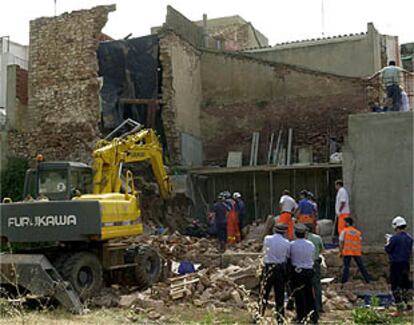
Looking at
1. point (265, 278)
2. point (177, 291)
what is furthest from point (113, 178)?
point (265, 278)

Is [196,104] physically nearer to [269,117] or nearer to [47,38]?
[269,117]

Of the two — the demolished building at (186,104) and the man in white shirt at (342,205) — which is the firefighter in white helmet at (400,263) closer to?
the man in white shirt at (342,205)

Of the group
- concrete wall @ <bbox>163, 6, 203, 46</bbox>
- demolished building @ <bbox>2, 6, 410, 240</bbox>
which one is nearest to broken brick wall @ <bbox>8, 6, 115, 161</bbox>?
demolished building @ <bbox>2, 6, 410, 240</bbox>

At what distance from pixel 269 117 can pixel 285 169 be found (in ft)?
11.4

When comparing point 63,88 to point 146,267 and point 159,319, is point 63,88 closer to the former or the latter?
point 146,267

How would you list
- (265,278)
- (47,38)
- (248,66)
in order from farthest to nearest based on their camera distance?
(248,66)
(47,38)
(265,278)

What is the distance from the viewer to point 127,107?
2086cm

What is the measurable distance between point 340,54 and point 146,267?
13379 millimetres

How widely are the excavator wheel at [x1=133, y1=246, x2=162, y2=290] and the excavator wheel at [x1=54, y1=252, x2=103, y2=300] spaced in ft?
3.37

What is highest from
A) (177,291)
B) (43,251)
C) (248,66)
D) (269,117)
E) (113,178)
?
(248,66)

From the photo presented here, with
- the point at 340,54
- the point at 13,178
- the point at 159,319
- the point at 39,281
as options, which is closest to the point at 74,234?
the point at 39,281

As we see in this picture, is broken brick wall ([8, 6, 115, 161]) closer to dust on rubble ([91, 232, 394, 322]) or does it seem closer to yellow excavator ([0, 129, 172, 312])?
yellow excavator ([0, 129, 172, 312])

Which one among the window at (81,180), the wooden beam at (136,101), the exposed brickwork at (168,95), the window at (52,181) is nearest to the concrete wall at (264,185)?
the exposed brickwork at (168,95)

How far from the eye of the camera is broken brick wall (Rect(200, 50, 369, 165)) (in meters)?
21.2
